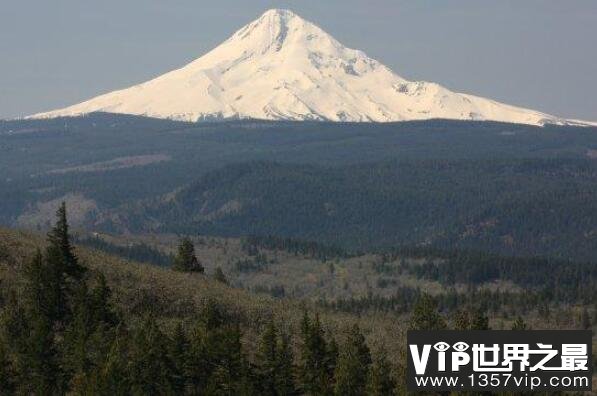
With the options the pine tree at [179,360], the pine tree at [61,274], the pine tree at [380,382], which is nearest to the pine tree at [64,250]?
the pine tree at [61,274]

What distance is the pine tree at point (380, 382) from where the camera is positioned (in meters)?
84.2

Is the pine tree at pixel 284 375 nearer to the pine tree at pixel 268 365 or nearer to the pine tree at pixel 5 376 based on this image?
the pine tree at pixel 268 365

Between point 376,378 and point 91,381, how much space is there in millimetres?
17170

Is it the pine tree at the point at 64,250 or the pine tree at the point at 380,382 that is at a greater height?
the pine tree at the point at 64,250

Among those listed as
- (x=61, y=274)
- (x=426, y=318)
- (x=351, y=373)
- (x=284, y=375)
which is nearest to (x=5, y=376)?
(x=61, y=274)

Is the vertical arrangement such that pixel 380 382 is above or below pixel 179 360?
below

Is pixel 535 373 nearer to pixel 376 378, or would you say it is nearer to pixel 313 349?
pixel 376 378

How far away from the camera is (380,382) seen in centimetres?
8519

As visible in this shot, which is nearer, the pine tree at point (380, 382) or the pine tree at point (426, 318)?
the pine tree at point (380, 382)

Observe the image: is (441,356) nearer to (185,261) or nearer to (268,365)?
(268,365)

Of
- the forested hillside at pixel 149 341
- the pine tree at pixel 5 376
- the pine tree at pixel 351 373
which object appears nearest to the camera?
the pine tree at pixel 5 376

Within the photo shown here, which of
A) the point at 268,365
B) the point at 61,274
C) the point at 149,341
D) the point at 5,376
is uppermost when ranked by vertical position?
the point at 61,274

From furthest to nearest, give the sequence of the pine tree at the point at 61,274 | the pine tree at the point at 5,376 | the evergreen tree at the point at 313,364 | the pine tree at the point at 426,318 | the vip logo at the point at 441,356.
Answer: the pine tree at the point at 426,318 → the pine tree at the point at 61,274 → the evergreen tree at the point at 313,364 → the pine tree at the point at 5,376 → the vip logo at the point at 441,356

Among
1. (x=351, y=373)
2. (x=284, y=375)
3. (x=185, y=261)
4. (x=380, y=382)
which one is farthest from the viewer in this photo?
(x=185, y=261)
